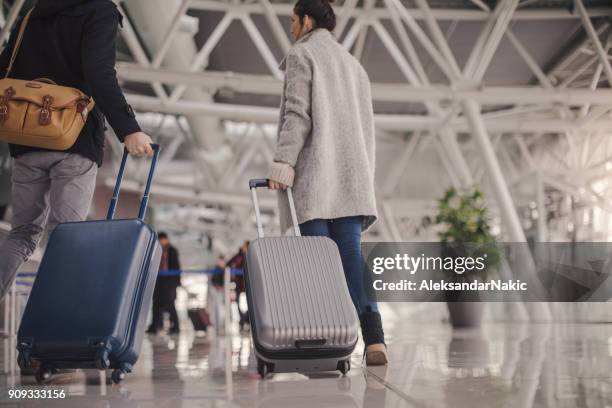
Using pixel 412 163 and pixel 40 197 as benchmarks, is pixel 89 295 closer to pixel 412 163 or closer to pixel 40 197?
pixel 40 197

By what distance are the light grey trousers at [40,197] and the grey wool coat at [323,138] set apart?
111 centimetres

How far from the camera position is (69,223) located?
371 centimetres

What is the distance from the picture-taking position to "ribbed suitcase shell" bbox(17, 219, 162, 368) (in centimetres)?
340

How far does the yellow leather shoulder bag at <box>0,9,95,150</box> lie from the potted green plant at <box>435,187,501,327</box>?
10.2 metres

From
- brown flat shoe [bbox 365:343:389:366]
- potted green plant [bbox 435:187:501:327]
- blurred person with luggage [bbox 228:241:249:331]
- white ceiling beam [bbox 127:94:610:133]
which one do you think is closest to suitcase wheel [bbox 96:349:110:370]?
brown flat shoe [bbox 365:343:389:366]

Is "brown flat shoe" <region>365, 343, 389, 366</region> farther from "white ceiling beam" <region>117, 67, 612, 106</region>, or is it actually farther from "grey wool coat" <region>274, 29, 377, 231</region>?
"white ceiling beam" <region>117, 67, 612, 106</region>

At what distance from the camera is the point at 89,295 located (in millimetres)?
3469

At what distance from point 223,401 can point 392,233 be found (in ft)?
98.3

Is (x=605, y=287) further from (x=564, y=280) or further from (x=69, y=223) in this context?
(x=69, y=223)

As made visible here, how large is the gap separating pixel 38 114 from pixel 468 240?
426 inches

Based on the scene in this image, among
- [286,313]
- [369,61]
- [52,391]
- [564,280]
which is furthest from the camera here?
[369,61]

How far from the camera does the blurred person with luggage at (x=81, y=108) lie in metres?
3.99

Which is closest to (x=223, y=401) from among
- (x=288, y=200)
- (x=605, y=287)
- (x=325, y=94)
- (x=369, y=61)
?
(x=288, y=200)

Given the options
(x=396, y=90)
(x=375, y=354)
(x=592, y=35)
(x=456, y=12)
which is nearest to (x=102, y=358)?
(x=375, y=354)
